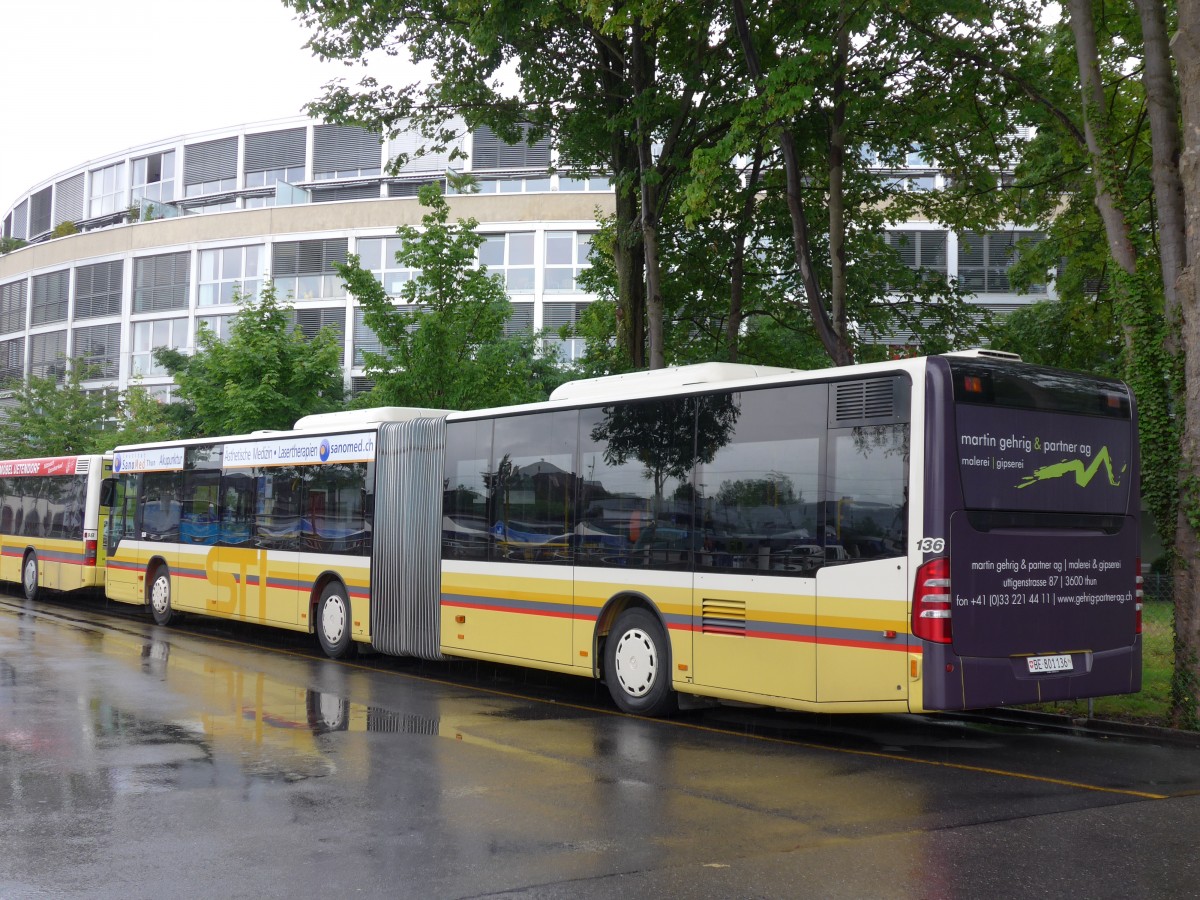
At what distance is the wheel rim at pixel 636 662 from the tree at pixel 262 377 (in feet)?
65.0

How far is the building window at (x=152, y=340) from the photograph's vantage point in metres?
51.5

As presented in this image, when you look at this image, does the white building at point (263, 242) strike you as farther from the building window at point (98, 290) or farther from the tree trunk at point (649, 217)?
the tree trunk at point (649, 217)

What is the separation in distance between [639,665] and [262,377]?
68.0 feet

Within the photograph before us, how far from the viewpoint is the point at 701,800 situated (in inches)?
315

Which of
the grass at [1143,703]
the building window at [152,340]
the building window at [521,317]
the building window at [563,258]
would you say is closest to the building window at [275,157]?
the building window at [152,340]

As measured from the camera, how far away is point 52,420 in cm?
4109

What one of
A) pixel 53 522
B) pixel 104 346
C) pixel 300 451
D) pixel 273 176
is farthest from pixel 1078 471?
pixel 104 346

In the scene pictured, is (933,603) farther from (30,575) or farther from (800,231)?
(30,575)

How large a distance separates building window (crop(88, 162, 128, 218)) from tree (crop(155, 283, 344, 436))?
30970mm

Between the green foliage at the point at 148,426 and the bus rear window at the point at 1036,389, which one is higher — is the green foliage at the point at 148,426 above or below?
above

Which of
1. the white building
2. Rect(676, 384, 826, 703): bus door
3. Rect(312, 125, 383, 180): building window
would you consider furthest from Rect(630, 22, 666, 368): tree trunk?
Rect(312, 125, 383, 180): building window

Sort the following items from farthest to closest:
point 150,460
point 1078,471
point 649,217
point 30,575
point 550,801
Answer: point 30,575
point 150,460
point 649,217
point 1078,471
point 550,801

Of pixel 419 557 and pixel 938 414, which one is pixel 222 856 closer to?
pixel 938 414

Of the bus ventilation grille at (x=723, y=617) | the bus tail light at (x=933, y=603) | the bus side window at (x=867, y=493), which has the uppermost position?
the bus side window at (x=867, y=493)
